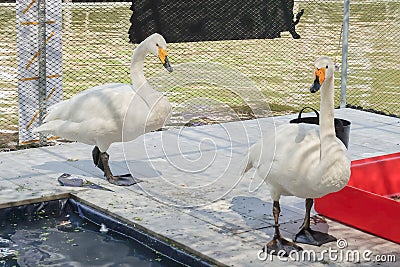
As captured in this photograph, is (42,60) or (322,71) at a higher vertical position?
(322,71)

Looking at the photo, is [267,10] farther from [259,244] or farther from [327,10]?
[327,10]

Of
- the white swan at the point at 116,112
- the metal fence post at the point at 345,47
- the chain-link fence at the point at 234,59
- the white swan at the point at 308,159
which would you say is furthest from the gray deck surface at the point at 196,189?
the metal fence post at the point at 345,47

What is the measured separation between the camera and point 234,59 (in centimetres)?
1261

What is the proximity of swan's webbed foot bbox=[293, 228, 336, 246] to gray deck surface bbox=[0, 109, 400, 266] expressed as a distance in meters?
0.06

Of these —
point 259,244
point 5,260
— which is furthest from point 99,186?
point 259,244

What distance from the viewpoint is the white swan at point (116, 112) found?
18.9 feet

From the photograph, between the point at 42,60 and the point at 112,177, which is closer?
the point at 112,177

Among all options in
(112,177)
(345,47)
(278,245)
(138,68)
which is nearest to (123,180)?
(112,177)

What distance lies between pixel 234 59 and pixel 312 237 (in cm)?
795

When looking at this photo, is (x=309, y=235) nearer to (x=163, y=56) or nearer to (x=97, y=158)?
(x=163, y=56)

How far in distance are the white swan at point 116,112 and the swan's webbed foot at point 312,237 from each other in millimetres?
1446

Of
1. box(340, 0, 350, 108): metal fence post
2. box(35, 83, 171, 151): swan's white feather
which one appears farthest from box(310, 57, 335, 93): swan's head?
box(340, 0, 350, 108): metal fence post

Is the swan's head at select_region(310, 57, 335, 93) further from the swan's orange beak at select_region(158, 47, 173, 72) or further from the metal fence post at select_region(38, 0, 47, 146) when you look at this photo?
the metal fence post at select_region(38, 0, 47, 146)

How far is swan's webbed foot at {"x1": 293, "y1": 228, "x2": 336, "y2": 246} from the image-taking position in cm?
484
